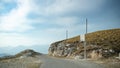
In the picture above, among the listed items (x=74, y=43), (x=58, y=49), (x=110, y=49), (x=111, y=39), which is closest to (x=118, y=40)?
(x=111, y=39)

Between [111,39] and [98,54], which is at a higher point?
[111,39]

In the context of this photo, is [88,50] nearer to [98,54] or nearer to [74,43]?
[98,54]

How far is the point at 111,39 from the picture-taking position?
62.6 m

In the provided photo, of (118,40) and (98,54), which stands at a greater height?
(118,40)

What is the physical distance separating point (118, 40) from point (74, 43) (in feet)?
50.6

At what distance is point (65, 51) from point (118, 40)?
1831 cm

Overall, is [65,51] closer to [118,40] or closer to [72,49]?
[72,49]

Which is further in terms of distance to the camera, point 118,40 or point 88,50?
point 118,40

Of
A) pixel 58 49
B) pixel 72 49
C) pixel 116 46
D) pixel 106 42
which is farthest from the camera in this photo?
pixel 58 49

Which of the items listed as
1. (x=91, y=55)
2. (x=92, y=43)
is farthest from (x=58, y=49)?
(x=91, y=55)

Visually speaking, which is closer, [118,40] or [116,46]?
[116,46]

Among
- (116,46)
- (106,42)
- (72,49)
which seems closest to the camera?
(116,46)

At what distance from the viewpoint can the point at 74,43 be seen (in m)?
72.2

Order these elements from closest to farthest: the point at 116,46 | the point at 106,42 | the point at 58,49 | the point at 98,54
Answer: the point at 98,54, the point at 116,46, the point at 106,42, the point at 58,49
